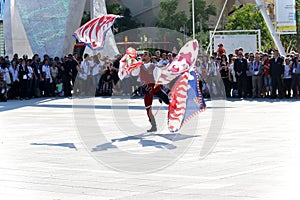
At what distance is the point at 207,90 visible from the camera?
90.8 ft

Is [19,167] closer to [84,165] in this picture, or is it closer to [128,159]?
[84,165]

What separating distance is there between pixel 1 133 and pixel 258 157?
7359mm

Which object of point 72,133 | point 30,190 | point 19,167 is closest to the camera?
point 30,190

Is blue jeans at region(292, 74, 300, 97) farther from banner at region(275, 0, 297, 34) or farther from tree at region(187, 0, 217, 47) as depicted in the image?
tree at region(187, 0, 217, 47)

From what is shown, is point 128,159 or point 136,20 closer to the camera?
point 128,159

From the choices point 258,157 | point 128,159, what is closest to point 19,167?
point 128,159

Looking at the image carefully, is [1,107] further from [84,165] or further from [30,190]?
[30,190]

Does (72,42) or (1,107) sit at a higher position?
(72,42)

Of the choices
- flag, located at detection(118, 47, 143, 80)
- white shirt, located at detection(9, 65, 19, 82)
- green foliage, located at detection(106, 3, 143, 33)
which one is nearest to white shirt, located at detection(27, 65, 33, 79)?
white shirt, located at detection(9, 65, 19, 82)

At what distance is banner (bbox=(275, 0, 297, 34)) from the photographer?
99.1 ft

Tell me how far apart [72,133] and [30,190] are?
721 cm

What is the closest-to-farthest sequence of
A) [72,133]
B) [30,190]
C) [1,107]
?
[30,190] → [72,133] → [1,107]

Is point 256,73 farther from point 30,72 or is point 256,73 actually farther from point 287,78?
point 30,72

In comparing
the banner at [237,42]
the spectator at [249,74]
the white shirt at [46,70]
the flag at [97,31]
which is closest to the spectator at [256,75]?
the spectator at [249,74]
